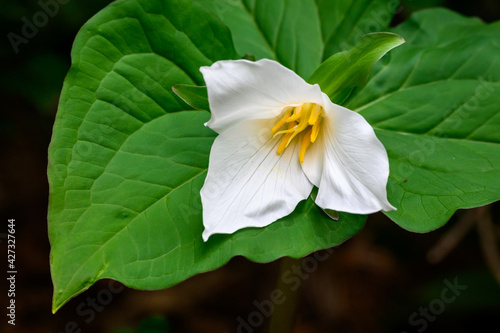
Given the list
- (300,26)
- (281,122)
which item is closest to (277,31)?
(300,26)

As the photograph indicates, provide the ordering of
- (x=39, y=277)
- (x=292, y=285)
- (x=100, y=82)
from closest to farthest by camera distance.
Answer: (x=100, y=82)
(x=292, y=285)
(x=39, y=277)

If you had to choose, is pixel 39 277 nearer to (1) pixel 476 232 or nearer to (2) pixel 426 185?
(2) pixel 426 185

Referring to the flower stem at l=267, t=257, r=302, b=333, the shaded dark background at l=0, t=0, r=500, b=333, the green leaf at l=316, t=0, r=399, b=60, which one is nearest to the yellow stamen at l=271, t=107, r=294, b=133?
the green leaf at l=316, t=0, r=399, b=60

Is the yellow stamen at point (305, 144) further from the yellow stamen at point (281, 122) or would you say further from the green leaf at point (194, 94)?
the green leaf at point (194, 94)

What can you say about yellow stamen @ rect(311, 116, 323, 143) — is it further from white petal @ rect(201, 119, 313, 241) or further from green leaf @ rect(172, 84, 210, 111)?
green leaf @ rect(172, 84, 210, 111)

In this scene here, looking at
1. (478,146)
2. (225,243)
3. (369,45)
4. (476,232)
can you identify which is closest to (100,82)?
(225,243)

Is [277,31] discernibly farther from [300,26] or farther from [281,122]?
[281,122]
